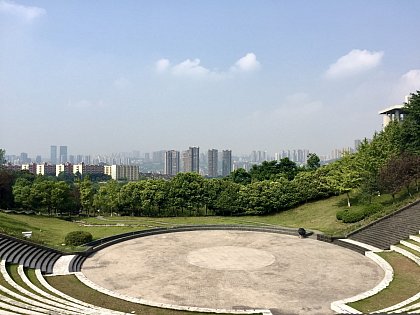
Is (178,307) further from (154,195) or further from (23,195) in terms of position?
(23,195)

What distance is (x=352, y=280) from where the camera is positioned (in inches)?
895

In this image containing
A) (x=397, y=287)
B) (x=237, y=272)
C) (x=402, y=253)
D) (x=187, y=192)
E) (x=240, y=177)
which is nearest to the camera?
(x=397, y=287)

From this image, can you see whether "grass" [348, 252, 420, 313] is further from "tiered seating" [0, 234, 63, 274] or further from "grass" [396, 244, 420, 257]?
"tiered seating" [0, 234, 63, 274]

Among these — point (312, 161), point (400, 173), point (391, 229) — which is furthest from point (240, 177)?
point (391, 229)

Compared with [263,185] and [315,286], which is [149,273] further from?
[263,185]

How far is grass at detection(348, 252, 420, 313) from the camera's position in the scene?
60.3 ft

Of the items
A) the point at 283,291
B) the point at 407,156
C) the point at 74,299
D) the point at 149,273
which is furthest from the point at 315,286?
the point at 407,156

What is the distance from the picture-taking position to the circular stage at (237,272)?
762 inches

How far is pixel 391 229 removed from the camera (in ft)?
107

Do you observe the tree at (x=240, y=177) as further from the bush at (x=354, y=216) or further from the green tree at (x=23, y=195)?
the green tree at (x=23, y=195)

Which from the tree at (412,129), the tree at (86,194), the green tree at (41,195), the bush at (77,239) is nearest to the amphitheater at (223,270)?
the bush at (77,239)

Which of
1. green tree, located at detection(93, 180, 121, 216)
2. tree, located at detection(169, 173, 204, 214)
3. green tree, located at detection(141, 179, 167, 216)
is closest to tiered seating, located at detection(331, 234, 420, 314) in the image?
tree, located at detection(169, 173, 204, 214)

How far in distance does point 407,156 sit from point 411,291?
2451 centimetres

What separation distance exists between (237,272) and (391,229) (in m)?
16.7
